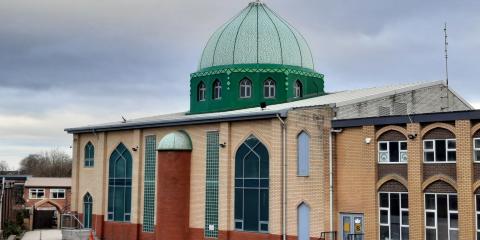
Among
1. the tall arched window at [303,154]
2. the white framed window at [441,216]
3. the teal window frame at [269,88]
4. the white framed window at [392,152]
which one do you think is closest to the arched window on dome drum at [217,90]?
the teal window frame at [269,88]

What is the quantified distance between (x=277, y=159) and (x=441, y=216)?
8.24 m

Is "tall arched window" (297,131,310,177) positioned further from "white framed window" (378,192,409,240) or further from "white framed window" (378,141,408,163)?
"white framed window" (378,192,409,240)

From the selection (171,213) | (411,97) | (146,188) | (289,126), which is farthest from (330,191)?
(146,188)

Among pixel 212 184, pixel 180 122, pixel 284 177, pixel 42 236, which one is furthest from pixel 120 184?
pixel 284 177

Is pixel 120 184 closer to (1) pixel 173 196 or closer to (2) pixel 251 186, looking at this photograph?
(1) pixel 173 196

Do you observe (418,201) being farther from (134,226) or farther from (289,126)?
(134,226)

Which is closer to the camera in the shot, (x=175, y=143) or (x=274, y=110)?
(x=274, y=110)

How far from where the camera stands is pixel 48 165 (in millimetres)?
129875

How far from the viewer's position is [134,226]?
39.2 metres

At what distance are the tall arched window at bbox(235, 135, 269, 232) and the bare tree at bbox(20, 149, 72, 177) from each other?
85713 mm

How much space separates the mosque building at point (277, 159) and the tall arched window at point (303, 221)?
6 centimetres

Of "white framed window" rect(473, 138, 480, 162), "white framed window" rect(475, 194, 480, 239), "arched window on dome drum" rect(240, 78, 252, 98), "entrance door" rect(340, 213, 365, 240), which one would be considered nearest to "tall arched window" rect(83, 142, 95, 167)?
"arched window on dome drum" rect(240, 78, 252, 98)

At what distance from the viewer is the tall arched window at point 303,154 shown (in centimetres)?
3045

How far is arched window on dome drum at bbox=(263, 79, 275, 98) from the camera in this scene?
40250 mm
